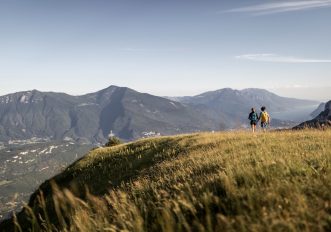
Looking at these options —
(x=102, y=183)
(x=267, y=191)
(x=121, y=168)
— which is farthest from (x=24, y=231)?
(x=267, y=191)

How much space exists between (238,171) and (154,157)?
16483mm

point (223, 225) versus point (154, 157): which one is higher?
point (223, 225)

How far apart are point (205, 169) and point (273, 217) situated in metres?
5.86

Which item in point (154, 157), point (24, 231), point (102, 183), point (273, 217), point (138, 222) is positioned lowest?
point (24, 231)

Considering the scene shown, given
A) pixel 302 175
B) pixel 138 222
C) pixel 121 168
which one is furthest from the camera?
pixel 121 168

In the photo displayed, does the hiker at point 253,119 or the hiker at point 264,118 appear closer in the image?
the hiker at point 264,118

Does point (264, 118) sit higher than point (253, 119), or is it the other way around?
point (264, 118)

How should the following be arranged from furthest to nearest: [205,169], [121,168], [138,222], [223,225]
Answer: [121,168] → [205,169] → [138,222] → [223,225]

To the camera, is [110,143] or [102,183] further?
[110,143]

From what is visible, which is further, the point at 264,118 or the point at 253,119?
the point at 253,119

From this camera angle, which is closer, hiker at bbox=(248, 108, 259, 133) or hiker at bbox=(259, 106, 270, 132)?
hiker at bbox=(259, 106, 270, 132)

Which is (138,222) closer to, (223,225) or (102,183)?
(223,225)

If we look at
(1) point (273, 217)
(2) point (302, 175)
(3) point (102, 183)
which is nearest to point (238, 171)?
(2) point (302, 175)

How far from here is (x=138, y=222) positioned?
21.0 ft
